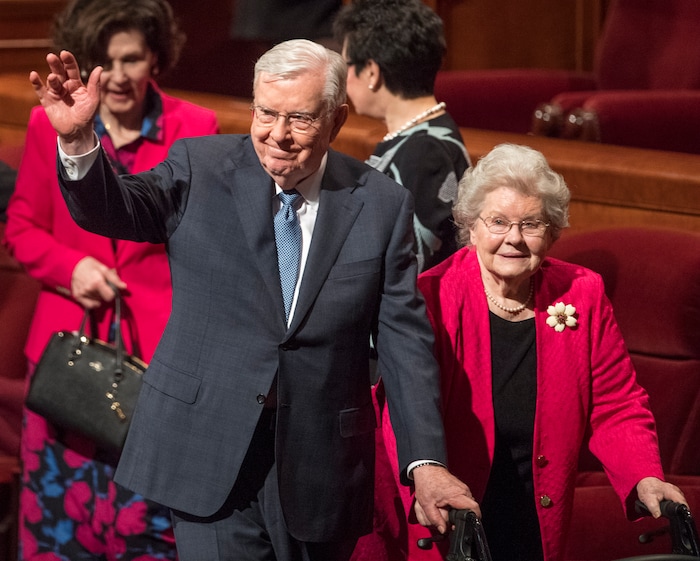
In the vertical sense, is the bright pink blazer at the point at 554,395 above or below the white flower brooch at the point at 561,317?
below

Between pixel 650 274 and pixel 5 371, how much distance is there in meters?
2.01

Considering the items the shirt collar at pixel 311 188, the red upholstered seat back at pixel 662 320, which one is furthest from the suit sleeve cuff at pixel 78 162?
the red upholstered seat back at pixel 662 320

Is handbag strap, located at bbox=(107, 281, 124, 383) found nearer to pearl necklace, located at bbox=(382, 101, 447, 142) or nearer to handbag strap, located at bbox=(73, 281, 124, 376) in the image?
handbag strap, located at bbox=(73, 281, 124, 376)

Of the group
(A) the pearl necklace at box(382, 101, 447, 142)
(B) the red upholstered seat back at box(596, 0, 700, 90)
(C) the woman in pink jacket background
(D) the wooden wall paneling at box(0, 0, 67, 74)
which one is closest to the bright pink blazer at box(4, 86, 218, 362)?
(C) the woman in pink jacket background

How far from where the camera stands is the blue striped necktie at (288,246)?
2.18 m

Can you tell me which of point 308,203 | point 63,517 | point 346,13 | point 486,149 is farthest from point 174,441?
point 486,149

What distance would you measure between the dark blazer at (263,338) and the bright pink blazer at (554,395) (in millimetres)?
178

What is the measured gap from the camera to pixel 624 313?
3254 mm

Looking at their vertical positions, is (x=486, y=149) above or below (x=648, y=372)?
above

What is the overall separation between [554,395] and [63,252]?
120 centimetres

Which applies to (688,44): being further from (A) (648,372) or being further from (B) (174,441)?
(B) (174,441)

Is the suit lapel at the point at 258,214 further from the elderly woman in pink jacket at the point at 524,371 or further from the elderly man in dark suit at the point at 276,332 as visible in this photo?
the elderly woman in pink jacket at the point at 524,371

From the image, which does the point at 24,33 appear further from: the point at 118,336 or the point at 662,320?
the point at 662,320

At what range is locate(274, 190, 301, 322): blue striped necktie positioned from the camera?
2.18 m
